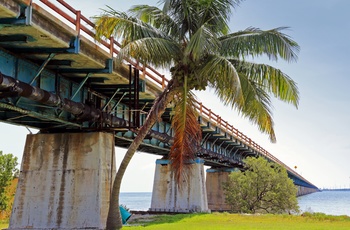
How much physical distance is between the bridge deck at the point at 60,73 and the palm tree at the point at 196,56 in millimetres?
1309

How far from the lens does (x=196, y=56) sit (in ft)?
54.2

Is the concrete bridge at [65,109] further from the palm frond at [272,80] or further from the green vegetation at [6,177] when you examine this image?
the green vegetation at [6,177]

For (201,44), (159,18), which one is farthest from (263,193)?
(201,44)

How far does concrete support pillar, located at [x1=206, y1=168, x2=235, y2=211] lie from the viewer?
197 feet

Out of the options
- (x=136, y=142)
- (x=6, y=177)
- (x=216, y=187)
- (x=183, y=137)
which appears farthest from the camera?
(x=216, y=187)

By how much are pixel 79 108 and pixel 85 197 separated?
15.1ft

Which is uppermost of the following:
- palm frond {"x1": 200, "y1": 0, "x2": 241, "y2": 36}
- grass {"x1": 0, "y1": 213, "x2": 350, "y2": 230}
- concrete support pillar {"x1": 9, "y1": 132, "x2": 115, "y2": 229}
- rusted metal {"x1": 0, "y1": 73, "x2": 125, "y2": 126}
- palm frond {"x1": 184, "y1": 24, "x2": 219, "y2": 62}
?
palm frond {"x1": 200, "y1": 0, "x2": 241, "y2": 36}

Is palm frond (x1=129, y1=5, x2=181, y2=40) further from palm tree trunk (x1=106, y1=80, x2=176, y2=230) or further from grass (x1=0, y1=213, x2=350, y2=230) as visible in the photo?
grass (x1=0, y1=213, x2=350, y2=230)

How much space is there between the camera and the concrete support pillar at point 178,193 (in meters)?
41.1

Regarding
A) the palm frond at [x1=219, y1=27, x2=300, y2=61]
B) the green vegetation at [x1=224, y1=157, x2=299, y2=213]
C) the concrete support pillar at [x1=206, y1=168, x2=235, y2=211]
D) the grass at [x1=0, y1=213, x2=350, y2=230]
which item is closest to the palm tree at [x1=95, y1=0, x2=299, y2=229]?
Result: the palm frond at [x1=219, y1=27, x2=300, y2=61]

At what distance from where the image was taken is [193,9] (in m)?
18.2

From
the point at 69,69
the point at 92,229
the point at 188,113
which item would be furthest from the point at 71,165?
the point at 188,113

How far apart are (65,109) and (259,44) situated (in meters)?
7.59

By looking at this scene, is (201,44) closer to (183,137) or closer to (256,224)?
(183,137)
